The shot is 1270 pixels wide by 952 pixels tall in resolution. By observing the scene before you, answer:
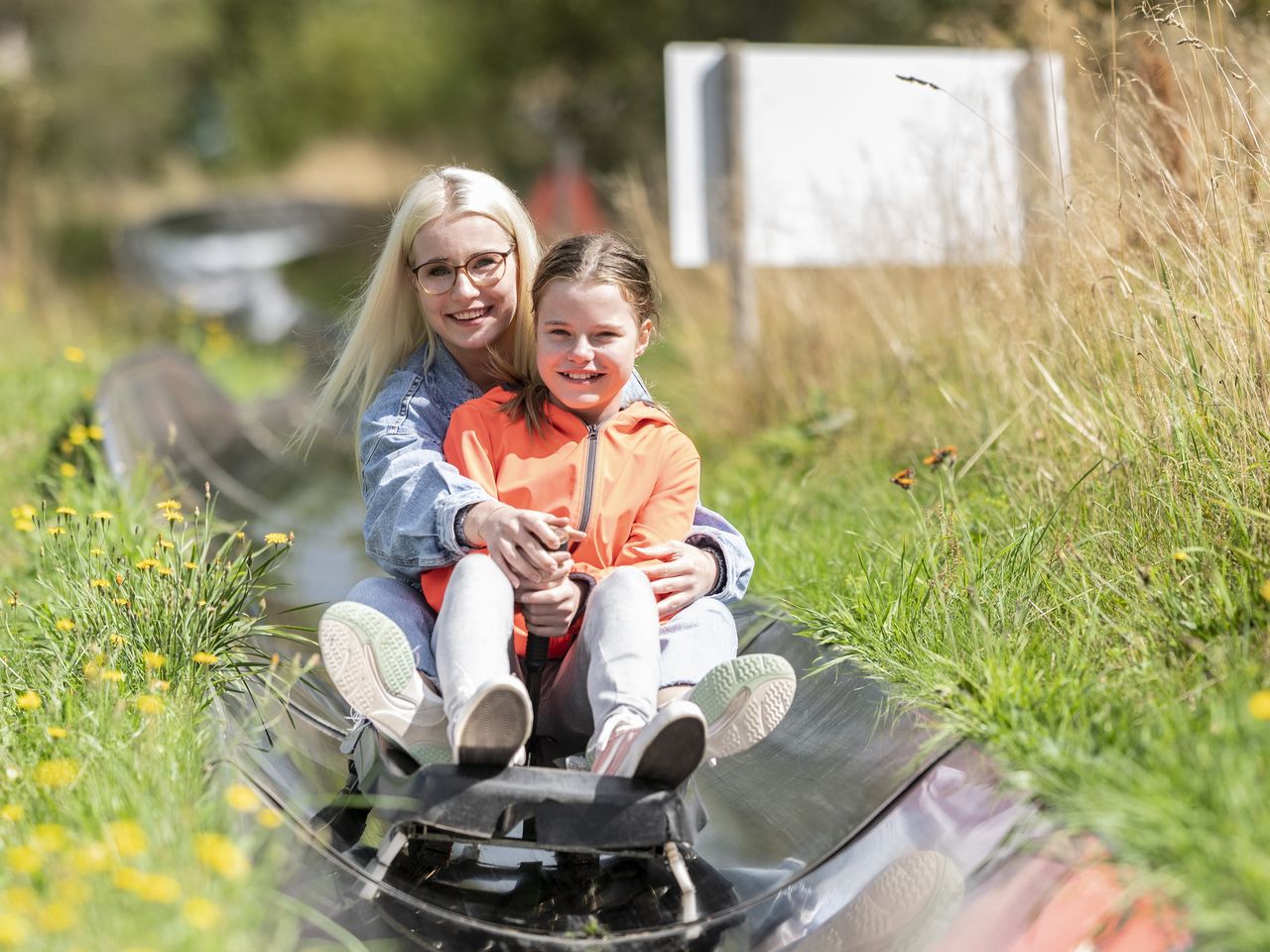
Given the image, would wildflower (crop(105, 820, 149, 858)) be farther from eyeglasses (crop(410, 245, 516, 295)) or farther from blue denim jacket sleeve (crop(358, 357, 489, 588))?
eyeglasses (crop(410, 245, 516, 295))

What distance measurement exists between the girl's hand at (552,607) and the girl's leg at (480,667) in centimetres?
6

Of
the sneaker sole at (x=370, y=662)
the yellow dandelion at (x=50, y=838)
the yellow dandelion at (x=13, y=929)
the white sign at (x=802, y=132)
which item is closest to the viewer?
the yellow dandelion at (x=13, y=929)

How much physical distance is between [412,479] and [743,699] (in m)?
0.84

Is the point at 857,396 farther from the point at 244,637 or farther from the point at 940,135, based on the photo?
the point at 244,637

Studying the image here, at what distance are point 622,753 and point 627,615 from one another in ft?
0.85

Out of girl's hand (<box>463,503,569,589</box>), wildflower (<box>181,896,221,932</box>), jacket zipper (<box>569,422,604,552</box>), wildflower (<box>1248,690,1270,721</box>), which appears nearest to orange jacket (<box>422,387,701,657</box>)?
jacket zipper (<box>569,422,604,552</box>)

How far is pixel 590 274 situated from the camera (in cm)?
286

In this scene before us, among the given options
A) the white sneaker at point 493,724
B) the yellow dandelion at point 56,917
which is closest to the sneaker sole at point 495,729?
the white sneaker at point 493,724

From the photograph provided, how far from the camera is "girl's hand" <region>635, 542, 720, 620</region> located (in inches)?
109

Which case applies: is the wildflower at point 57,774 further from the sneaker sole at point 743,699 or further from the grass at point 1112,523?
the grass at point 1112,523

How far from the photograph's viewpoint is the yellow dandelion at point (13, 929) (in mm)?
1706

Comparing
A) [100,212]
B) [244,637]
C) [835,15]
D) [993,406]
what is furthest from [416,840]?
[100,212]

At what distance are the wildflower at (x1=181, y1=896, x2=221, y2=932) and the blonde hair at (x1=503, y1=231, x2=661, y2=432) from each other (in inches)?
52.9

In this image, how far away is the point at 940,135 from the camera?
5332mm
